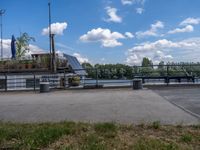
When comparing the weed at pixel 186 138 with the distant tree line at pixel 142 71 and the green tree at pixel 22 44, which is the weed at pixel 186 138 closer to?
the distant tree line at pixel 142 71

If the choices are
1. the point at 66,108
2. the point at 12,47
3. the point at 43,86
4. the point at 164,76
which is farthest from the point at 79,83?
the point at 12,47

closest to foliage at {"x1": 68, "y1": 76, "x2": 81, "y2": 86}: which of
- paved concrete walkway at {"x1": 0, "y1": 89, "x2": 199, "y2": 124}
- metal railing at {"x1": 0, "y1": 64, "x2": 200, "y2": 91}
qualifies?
metal railing at {"x1": 0, "y1": 64, "x2": 200, "y2": 91}

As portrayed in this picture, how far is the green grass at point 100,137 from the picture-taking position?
220 inches

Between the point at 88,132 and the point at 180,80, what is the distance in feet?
48.9

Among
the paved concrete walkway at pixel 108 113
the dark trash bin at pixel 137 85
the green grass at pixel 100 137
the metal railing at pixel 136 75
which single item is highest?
the metal railing at pixel 136 75

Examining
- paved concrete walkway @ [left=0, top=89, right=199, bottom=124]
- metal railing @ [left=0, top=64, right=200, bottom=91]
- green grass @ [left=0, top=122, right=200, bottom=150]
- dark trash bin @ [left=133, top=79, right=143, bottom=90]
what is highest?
metal railing @ [left=0, top=64, right=200, bottom=91]

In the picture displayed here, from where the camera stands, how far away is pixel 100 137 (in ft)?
19.9

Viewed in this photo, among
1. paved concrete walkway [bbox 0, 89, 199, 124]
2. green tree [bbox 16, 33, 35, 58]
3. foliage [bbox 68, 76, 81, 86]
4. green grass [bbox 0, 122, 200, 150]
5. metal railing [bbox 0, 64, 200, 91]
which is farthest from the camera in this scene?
green tree [bbox 16, 33, 35, 58]

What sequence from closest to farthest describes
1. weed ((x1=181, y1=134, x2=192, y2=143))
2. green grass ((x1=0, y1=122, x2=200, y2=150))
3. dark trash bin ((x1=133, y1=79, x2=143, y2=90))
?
green grass ((x1=0, y1=122, x2=200, y2=150)) → weed ((x1=181, y1=134, x2=192, y2=143)) → dark trash bin ((x1=133, y1=79, x2=143, y2=90))

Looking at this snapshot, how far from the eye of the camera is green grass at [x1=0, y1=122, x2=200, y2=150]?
18.4 ft

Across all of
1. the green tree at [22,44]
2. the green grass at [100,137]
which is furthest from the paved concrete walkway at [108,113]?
the green tree at [22,44]

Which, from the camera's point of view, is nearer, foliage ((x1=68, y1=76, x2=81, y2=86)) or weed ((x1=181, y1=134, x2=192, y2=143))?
weed ((x1=181, y1=134, x2=192, y2=143))

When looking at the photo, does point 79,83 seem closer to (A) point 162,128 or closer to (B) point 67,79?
(B) point 67,79

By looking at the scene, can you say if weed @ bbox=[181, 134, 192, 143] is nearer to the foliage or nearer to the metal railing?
the metal railing
